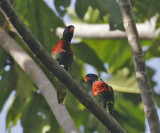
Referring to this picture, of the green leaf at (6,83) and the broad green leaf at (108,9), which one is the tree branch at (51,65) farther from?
the green leaf at (6,83)

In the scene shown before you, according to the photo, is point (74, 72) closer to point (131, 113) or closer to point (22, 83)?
point (22, 83)

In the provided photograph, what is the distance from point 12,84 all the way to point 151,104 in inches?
107

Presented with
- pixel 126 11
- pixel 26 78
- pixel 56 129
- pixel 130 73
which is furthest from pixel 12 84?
pixel 126 11

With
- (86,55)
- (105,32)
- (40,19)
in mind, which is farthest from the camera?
(105,32)

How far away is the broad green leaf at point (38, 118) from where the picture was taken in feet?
16.2

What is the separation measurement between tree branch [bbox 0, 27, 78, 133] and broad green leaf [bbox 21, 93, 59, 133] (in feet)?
4.30

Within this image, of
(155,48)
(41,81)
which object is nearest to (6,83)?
(41,81)

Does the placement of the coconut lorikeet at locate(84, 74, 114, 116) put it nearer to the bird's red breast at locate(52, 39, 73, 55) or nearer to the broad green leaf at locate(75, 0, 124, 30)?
the bird's red breast at locate(52, 39, 73, 55)

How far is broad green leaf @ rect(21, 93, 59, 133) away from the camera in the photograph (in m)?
4.95

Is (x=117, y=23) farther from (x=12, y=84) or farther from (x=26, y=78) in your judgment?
(x=12, y=84)

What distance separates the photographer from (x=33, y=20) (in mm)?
4715


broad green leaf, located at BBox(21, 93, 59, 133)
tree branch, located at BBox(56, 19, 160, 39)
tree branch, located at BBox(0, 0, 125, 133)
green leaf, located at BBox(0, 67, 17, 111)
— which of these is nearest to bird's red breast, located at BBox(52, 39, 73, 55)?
tree branch, located at BBox(0, 0, 125, 133)

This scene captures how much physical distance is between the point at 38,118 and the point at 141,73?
2.67 metres

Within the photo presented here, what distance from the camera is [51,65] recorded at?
7.22ft
